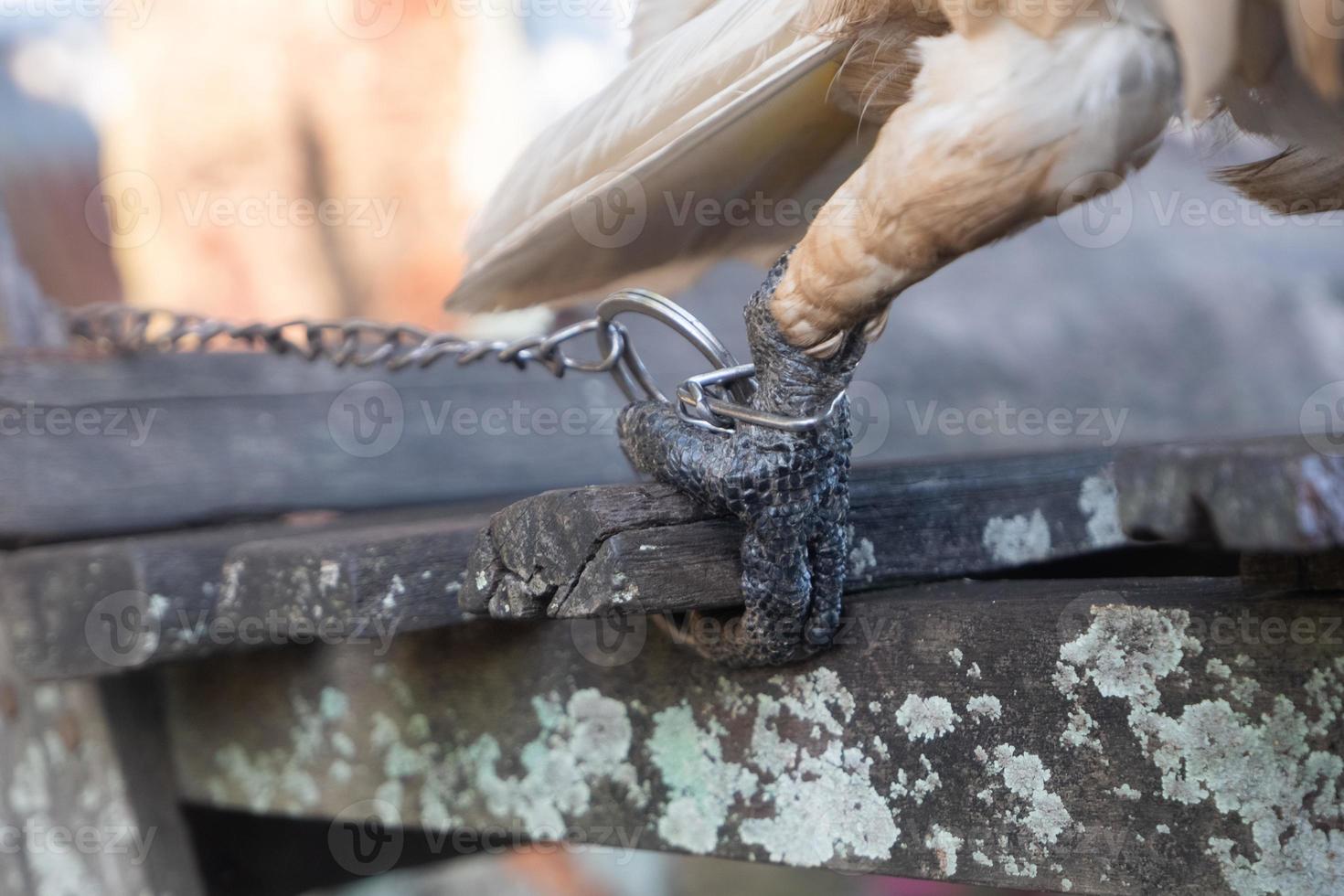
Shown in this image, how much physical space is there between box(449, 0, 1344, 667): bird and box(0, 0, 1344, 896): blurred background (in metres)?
1.28

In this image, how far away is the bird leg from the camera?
635mm

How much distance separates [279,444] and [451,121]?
8.34 feet

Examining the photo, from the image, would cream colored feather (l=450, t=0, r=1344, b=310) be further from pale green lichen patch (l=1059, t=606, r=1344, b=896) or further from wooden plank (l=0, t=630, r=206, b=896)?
wooden plank (l=0, t=630, r=206, b=896)

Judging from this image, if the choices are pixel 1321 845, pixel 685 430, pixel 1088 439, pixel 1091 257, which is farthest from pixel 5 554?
pixel 1091 257

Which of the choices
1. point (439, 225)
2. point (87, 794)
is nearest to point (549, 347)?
point (87, 794)

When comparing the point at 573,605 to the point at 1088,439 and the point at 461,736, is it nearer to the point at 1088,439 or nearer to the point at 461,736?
the point at 461,736

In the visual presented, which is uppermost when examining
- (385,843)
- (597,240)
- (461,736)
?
(597,240)

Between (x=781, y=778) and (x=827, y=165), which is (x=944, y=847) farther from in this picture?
(x=827, y=165)

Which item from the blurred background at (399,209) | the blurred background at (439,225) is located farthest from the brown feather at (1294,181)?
the blurred background at (399,209)

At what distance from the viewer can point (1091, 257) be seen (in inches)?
84.5

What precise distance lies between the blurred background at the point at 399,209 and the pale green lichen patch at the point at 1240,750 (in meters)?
1.43

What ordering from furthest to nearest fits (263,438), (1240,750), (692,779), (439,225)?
(439,225)
(263,438)
(692,779)
(1240,750)

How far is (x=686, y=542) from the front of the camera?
66cm

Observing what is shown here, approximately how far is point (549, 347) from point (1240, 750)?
531 mm
